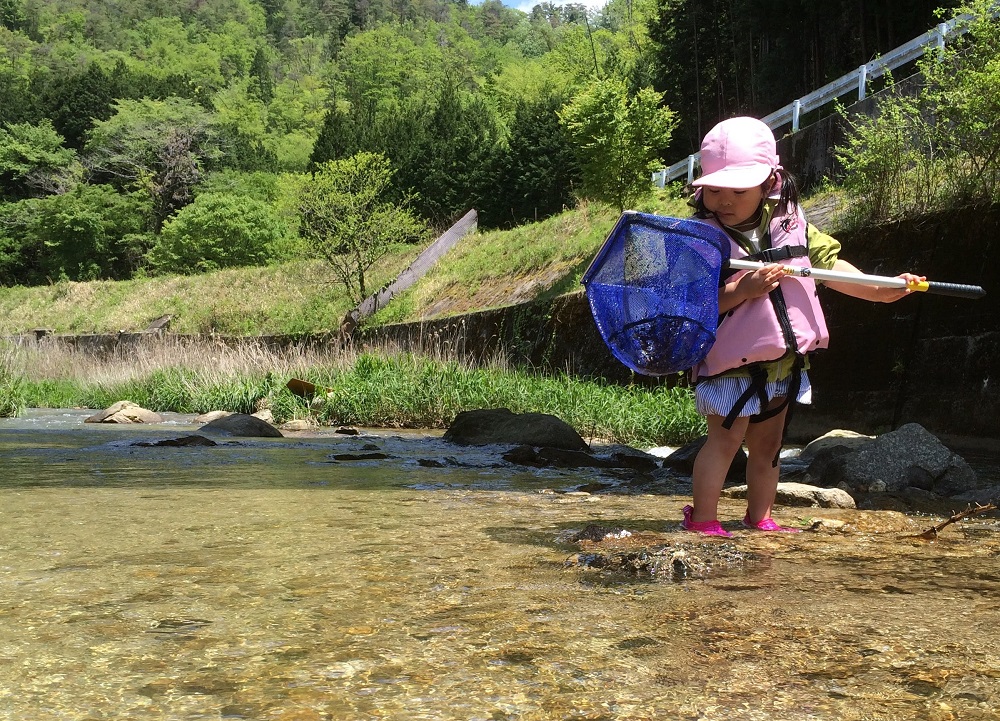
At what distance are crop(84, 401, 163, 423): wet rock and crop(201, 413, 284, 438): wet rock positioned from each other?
3450 mm

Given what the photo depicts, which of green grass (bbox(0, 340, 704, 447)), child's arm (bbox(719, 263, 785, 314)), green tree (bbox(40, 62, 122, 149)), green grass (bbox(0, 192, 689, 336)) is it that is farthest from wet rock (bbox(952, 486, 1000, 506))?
green tree (bbox(40, 62, 122, 149))

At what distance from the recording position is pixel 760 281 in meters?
3.33

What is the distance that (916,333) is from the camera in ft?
28.2

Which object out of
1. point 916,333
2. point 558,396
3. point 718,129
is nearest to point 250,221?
point 558,396

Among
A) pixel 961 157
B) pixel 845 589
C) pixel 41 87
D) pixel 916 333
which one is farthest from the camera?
pixel 41 87

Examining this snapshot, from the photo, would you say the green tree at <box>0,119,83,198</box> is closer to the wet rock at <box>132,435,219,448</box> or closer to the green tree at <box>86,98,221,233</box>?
the green tree at <box>86,98,221,233</box>

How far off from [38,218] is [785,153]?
160 ft

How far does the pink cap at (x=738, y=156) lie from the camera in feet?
11.2

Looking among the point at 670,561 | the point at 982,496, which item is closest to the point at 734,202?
the point at 670,561

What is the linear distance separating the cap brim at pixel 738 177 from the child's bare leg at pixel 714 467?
0.85m

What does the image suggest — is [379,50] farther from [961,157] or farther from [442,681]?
[442,681]

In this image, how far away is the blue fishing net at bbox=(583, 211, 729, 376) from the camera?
3.44 metres

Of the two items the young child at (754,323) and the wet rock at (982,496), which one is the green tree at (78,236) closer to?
the wet rock at (982,496)

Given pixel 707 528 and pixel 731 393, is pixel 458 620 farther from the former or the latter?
pixel 731 393
